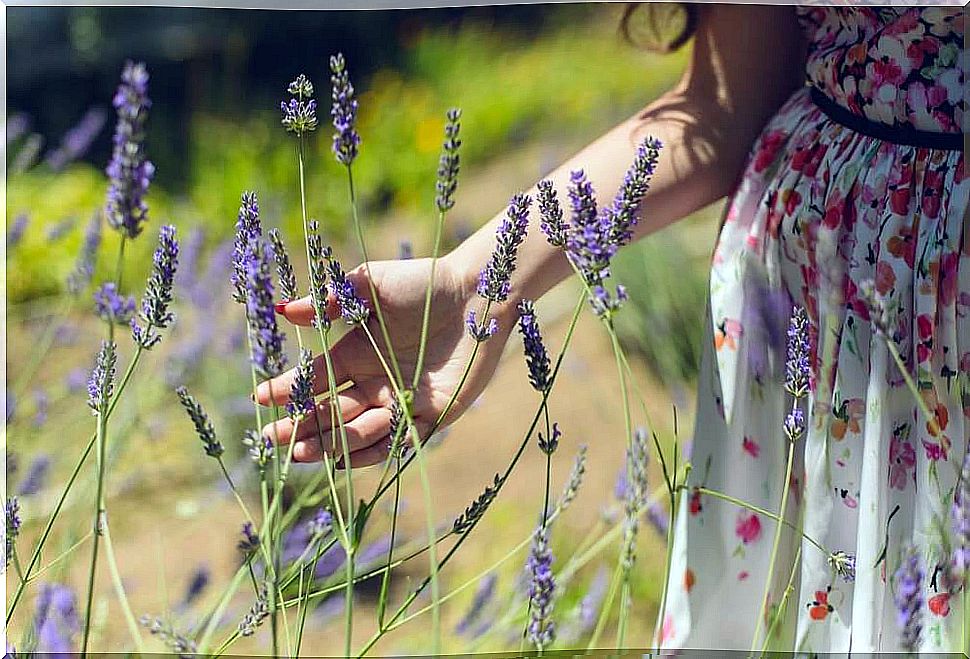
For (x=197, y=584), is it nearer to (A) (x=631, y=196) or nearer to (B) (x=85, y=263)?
(B) (x=85, y=263)

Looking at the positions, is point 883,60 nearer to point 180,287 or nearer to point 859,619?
point 859,619

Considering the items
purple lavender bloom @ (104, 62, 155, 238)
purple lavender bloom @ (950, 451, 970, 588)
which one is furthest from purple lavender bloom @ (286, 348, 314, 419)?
purple lavender bloom @ (950, 451, 970, 588)

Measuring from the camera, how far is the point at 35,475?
131 centimetres

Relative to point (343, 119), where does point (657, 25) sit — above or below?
above

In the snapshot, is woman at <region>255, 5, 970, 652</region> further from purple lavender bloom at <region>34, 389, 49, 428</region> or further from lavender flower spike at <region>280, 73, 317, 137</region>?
purple lavender bloom at <region>34, 389, 49, 428</region>

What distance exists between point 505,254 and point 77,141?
1.95 ft

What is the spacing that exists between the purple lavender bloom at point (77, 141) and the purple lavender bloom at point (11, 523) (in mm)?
451

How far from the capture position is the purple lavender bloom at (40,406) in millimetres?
1314

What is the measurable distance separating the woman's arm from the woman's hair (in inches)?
1.2

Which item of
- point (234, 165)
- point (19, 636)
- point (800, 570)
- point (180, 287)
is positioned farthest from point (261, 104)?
point (800, 570)

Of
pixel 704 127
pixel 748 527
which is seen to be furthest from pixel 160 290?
pixel 748 527

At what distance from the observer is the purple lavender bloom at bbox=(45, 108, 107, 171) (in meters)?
1.29

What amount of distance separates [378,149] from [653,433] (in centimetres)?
55

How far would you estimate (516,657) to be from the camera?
4.44 feet
